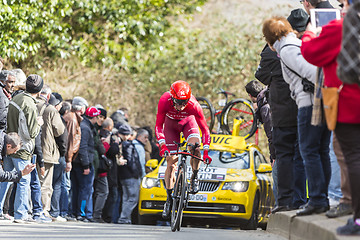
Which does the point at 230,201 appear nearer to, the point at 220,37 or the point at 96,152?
the point at 96,152

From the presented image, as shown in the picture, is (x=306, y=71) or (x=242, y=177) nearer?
(x=306, y=71)

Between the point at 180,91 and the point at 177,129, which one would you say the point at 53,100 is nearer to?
the point at 177,129

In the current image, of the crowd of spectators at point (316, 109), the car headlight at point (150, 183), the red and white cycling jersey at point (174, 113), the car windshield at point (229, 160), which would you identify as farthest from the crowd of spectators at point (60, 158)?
the crowd of spectators at point (316, 109)

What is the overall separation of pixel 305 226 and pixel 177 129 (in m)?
4.95

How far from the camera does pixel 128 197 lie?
1705 centimetres

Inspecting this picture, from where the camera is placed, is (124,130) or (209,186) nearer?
(209,186)

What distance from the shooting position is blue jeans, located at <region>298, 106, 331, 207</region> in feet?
26.4

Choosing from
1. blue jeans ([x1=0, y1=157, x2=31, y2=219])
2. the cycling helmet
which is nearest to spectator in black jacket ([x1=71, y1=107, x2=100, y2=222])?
blue jeans ([x1=0, y1=157, x2=31, y2=219])

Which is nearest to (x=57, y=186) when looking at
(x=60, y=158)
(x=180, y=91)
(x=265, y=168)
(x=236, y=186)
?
(x=60, y=158)

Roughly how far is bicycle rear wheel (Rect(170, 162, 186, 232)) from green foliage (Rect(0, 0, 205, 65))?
770cm

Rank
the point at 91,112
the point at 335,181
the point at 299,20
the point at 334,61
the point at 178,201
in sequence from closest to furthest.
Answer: the point at 334,61 < the point at 335,181 < the point at 299,20 < the point at 178,201 < the point at 91,112

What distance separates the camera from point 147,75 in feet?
103

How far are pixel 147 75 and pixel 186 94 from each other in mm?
20042

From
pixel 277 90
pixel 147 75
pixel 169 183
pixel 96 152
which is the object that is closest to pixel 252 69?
pixel 147 75
